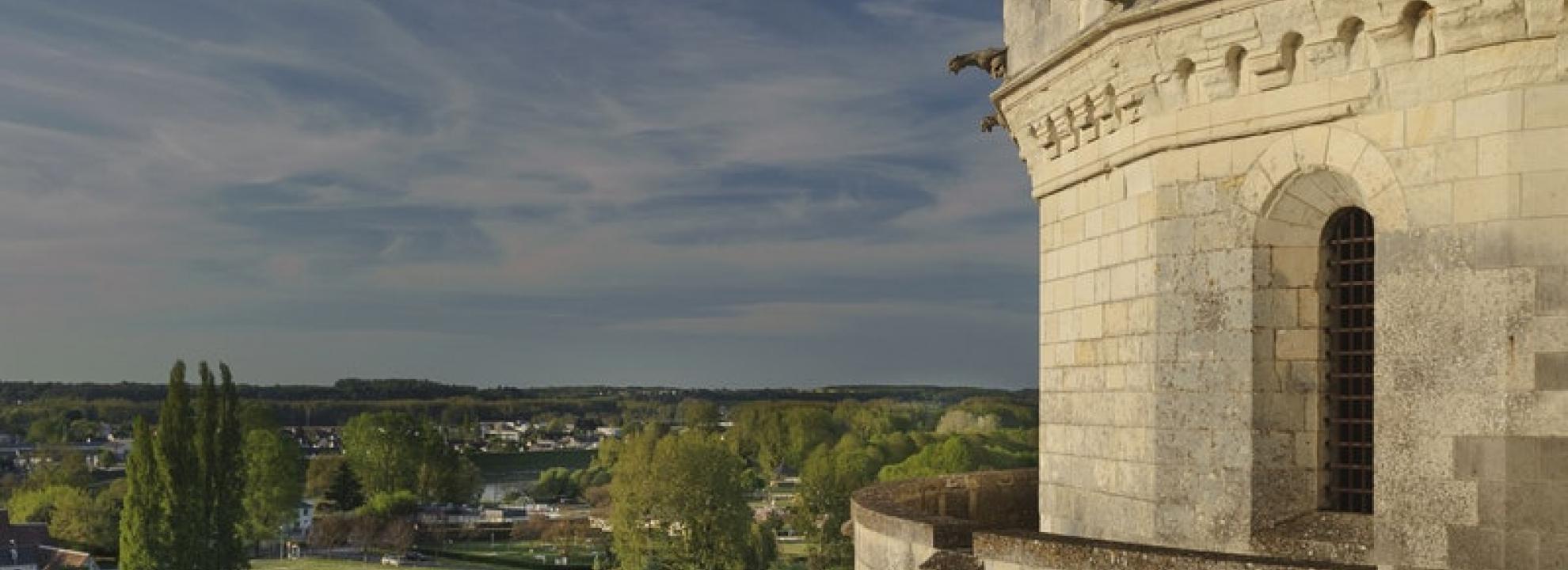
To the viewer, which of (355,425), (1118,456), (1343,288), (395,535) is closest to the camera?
(1343,288)

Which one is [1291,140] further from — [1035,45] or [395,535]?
[395,535]

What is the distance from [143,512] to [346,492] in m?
57.6

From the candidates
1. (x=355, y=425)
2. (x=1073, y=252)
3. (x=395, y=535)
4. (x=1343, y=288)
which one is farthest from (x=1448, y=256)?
(x=355, y=425)

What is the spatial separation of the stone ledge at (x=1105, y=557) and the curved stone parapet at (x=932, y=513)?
54 cm

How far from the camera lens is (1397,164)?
7.69 meters

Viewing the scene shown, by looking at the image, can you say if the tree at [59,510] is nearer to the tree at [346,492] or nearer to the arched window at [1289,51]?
the tree at [346,492]

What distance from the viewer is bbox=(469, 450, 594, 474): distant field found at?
518ft

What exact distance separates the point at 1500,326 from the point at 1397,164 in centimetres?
93

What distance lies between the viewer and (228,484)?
167ft

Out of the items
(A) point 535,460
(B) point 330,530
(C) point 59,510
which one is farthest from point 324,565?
(A) point 535,460

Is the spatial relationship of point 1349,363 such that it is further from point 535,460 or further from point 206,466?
point 535,460

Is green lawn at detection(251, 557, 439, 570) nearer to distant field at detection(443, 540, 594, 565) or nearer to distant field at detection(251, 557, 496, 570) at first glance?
distant field at detection(251, 557, 496, 570)

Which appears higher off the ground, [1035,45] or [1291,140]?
[1035,45]

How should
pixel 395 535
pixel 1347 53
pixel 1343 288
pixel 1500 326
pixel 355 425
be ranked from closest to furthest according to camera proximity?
1. pixel 1500 326
2. pixel 1347 53
3. pixel 1343 288
4. pixel 395 535
5. pixel 355 425
